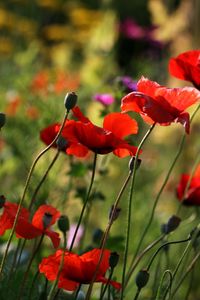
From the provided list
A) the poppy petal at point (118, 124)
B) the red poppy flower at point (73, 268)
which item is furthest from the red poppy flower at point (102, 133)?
the red poppy flower at point (73, 268)

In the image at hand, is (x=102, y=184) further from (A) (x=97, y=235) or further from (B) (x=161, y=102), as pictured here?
(B) (x=161, y=102)

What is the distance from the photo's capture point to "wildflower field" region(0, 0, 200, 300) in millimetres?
841

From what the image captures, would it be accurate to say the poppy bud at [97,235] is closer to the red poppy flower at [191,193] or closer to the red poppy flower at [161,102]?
the red poppy flower at [191,193]

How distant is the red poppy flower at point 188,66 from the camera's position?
0.90 metres

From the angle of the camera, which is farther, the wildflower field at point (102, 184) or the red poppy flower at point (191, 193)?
the red poppy flower at point (191, 193)

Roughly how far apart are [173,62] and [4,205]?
10.1 inches

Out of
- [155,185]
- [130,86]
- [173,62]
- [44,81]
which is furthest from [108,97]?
[155,185]

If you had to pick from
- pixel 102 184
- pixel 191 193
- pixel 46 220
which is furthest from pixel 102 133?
pixel 102 184

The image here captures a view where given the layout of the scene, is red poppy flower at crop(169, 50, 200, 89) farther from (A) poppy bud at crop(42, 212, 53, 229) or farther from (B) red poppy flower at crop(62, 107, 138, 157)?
(A) poppy bud at crop(42, 212, 53, 229)

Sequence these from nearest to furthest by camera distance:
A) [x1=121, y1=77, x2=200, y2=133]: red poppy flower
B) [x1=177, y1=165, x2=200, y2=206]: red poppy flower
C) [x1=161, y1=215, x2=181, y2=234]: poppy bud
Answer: [x1=121, y1=77, x2=200, y2=133]: red poppy flower
[x1=161, y1=215, x2=181, y2=234]: poppy bud
[x1=177, y1=165, x2=200, y2=206]: red poppy flower

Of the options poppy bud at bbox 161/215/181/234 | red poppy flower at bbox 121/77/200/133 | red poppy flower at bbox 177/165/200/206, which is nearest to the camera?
red poppy flower at bbox 121/77/200/133

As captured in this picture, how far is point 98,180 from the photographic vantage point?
1.35 m

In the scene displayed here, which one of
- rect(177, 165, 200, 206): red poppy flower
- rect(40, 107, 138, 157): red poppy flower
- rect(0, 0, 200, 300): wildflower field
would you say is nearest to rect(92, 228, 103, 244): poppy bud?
rect(0, 0, 200, 300): wildflower field

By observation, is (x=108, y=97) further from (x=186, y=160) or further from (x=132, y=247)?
(x=186, y=160)
